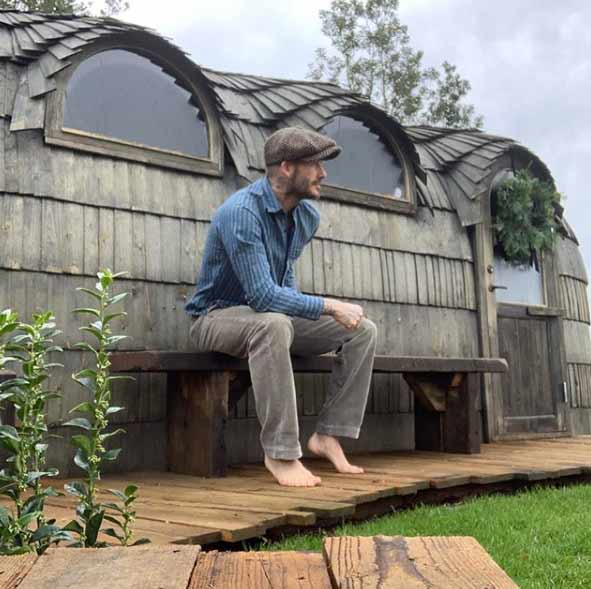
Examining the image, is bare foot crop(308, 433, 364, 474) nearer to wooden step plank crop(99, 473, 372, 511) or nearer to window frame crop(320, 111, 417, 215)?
wooden step plank crop(99, 473, 372, 511)

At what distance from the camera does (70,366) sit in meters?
4.16

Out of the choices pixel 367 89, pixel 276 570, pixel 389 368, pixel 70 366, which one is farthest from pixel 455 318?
pixel 367 89

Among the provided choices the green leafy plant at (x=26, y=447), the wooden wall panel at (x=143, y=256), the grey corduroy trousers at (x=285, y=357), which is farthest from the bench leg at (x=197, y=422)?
the green leafy plant at (x=26, y=447)

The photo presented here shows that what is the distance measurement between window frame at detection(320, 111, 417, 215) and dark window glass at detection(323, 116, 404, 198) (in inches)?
1.1

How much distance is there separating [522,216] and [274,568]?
223 inches

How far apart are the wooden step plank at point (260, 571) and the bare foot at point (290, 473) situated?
7.35ft

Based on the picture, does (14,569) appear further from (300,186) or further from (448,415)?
(448,415)

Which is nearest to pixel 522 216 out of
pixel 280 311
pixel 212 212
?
pixel 212 212

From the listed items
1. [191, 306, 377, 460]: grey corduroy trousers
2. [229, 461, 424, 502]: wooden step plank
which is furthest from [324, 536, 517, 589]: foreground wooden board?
[191, 306, 377, 460]: grey corduroy trousers

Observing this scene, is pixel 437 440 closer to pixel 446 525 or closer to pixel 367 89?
pixel 446 525

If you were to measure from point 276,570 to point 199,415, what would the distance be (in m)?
2.82

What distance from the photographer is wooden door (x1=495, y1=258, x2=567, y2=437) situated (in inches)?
255

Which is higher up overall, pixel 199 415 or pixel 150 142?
pixel 150 142

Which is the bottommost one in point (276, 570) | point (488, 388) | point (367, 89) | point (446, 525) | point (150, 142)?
point (446, 525)
